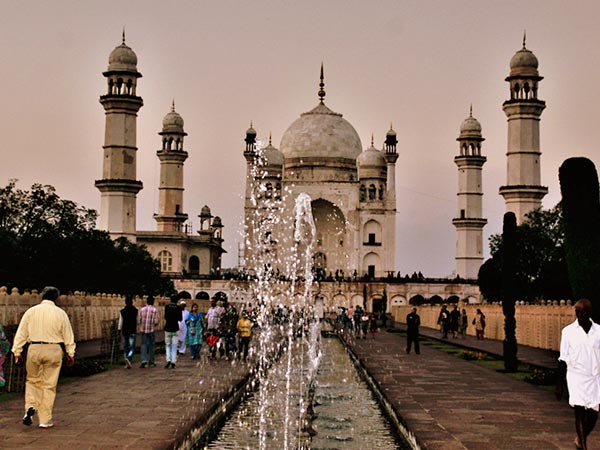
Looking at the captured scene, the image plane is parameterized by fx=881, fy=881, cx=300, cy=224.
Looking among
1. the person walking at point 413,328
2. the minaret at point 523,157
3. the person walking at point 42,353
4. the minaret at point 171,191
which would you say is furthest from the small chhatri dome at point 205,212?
the person walking at point 42,353

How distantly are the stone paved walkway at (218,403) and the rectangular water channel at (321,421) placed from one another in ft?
0.87

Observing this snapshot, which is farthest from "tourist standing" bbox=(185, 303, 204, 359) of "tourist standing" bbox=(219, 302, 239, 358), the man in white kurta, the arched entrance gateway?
the arched entrance gateway

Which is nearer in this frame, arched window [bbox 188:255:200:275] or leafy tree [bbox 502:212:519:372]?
leafy tree [bbox 502:212:519:372]

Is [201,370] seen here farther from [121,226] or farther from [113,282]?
[121,226]

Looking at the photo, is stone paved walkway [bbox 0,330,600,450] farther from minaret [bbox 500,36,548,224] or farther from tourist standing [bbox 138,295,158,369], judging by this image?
minaret [bbox 500,36,548,224]

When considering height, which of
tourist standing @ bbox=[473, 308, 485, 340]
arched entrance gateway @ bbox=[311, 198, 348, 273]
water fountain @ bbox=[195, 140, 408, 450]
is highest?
arched entrance gateway @ bbox=[311, 198, 348, 273]

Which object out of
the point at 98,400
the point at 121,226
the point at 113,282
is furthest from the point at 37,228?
the point at 98,400

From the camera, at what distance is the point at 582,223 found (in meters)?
9.53

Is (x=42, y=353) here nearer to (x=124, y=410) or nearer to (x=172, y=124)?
(x=124, y=410)

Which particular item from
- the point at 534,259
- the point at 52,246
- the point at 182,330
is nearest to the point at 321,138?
the point at 534,259

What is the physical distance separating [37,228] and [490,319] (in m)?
14.9

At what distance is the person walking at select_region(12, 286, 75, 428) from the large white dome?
5200 centimetres

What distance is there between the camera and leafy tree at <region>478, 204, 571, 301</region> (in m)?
33.1

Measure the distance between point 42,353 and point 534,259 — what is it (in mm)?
31839
